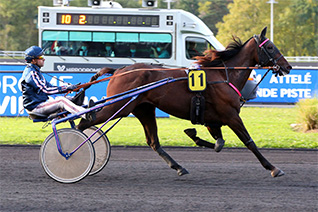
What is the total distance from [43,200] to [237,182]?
2312 mm

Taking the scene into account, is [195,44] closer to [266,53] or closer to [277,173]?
[266,53]

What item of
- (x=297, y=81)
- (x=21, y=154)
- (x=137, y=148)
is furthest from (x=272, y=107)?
(x=21, y=154)

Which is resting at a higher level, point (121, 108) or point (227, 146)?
point (121, 108)

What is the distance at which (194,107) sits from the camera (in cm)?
660

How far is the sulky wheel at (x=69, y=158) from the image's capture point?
20.5 feet

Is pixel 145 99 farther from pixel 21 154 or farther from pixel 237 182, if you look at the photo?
pixel 21 154

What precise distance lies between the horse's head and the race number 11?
0.92m

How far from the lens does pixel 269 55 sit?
6965 mm

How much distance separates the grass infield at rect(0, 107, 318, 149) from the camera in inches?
383

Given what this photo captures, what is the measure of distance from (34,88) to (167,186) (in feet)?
6.36

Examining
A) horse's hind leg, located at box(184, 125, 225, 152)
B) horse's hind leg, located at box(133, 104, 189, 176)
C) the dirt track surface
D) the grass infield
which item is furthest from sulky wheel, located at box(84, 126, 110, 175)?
the grass infield

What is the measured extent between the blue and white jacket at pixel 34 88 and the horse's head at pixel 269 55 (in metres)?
2.58

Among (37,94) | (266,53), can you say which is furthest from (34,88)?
(266,53)

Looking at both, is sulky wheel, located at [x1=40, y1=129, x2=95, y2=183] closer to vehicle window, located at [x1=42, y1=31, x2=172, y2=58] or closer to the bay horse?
the bay horse
